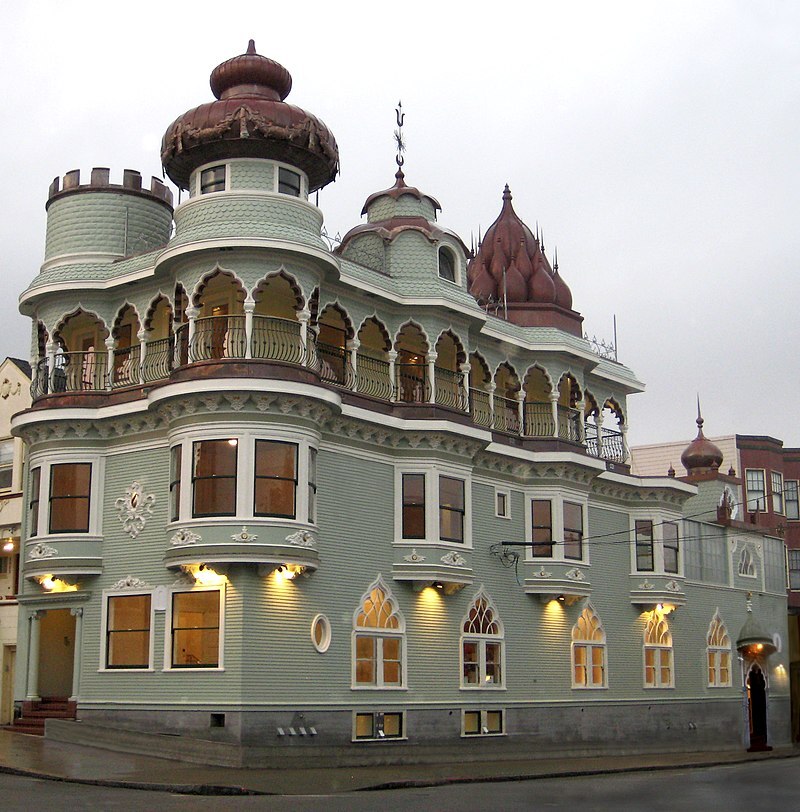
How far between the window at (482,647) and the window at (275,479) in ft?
27.7

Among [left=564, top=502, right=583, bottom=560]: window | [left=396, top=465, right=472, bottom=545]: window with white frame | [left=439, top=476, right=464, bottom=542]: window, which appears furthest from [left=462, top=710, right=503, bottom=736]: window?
[left=564, top=502, right=583, bottom=560]: window

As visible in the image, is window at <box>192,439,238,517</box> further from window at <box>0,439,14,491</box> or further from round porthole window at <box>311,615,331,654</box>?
window at <box>0,439,14,491</box>

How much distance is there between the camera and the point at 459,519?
36094mm

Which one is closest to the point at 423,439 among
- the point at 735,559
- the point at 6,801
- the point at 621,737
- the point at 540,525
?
the point at 540,525

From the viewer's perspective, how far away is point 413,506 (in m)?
35.2

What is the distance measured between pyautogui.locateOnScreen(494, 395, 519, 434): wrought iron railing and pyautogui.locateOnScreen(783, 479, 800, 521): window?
25.3 meters

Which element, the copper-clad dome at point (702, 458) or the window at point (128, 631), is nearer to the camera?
the window at point (128, 631)

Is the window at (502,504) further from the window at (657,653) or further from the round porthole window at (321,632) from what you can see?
the window at (657,653)

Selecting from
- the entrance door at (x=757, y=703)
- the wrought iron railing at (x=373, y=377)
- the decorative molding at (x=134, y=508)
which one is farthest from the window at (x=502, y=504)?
the entrance door at (x=757, y=703)

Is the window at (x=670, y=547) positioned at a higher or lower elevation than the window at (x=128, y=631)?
higher

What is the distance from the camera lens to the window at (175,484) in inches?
1230

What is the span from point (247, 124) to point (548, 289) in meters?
14.6

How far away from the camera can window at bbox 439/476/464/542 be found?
35562 millimetres

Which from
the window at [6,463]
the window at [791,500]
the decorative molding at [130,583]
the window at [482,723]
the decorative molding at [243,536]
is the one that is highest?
the window at [791,500]
